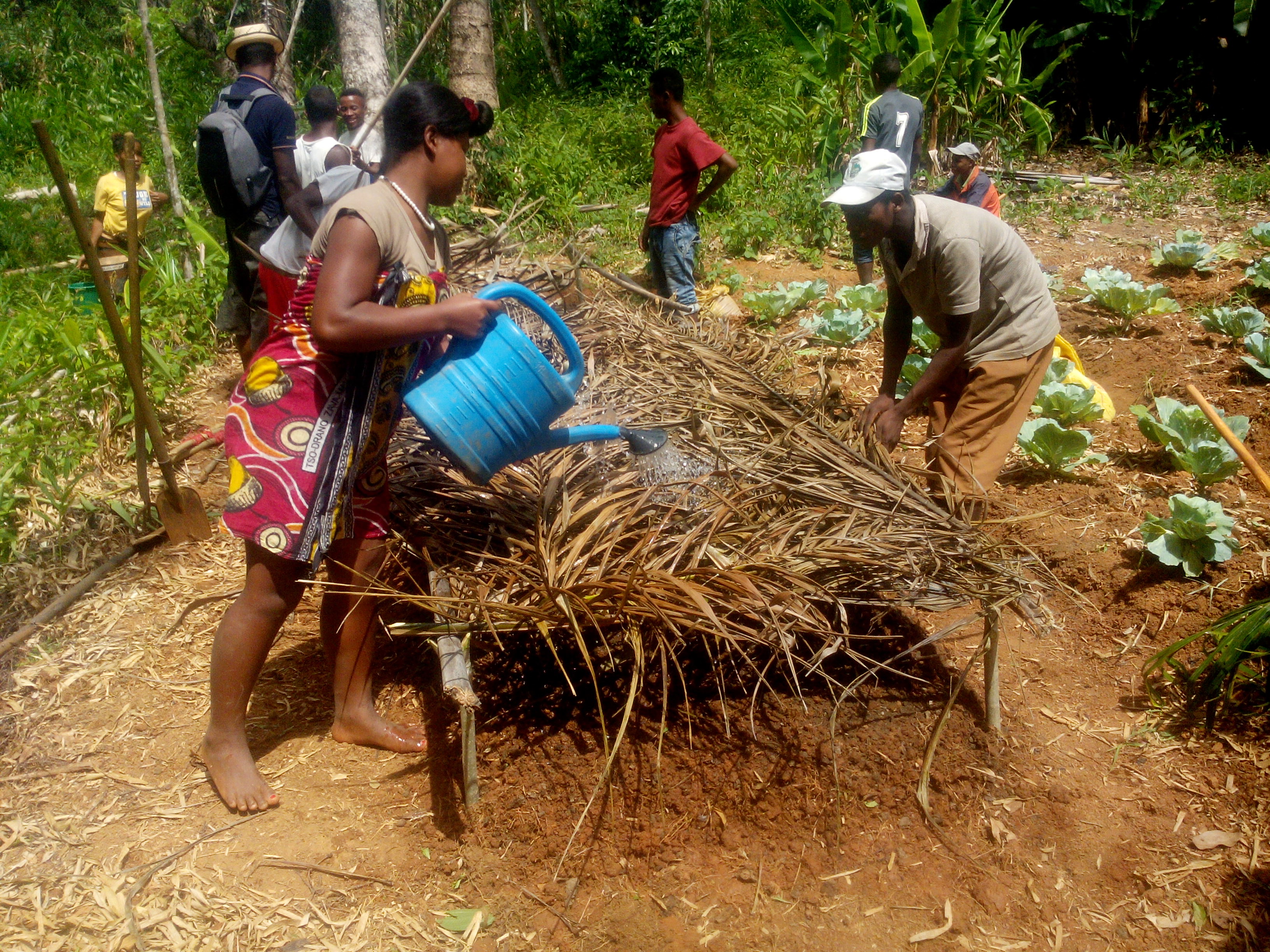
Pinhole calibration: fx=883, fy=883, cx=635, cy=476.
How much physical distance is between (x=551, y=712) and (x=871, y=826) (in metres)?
0.87

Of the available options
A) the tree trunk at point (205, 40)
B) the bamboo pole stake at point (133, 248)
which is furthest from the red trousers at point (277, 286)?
the tree trunk at point (205, 40)

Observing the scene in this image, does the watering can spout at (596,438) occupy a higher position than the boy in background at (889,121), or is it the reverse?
the boy in background at (889,121)

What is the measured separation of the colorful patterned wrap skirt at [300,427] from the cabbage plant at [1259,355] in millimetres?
3904

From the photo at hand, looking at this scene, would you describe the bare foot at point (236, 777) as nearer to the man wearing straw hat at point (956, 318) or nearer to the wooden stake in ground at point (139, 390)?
the wooden stake in ground at point (139, 390)

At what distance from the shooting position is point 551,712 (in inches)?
94.6

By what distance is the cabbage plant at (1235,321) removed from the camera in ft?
14.6

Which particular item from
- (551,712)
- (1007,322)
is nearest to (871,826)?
(551,712)

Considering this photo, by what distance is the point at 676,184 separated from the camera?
16.3 feet

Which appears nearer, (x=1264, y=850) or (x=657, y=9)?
(x=1264, y=850)

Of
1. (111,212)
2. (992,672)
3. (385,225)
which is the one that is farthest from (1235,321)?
(111,212)

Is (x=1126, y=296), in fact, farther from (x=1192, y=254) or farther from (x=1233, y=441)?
(x=1233, y=441)

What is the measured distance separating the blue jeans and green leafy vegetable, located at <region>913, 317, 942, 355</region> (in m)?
1.24

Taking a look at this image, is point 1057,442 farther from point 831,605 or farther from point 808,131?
point 808,131

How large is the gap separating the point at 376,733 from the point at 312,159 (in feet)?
10.3
